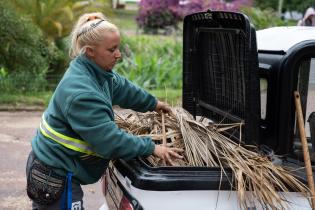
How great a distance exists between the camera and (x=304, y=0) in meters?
A: 36.0

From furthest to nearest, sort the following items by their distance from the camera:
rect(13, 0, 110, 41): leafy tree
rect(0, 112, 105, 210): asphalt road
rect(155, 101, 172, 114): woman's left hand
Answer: rect(13, 0, 110, 41): leafy tree < rect(0, 112, 105, 210): asphalt road < rect(155, 101, 172, 114): woman's left hand

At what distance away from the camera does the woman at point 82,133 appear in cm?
264

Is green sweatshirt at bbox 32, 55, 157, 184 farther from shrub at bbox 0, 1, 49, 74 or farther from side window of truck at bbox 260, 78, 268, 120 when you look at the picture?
shrub at bbox 0, 1, 49, 74

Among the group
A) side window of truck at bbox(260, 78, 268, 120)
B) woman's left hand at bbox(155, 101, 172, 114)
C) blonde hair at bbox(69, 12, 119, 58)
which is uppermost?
blonde hair at bbox(69, 12, 119, 58)

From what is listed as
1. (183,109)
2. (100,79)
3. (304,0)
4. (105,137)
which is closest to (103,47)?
(100,79)

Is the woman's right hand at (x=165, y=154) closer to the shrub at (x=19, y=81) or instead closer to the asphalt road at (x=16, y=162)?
the asphalt road at (x=16, y=162)

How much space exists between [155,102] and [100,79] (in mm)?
572

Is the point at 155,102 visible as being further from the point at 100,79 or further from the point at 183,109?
the point at 100,79

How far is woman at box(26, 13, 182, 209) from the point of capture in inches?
104

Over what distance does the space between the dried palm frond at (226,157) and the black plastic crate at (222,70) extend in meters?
0.10

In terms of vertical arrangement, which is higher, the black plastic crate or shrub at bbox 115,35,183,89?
the black plastic crate

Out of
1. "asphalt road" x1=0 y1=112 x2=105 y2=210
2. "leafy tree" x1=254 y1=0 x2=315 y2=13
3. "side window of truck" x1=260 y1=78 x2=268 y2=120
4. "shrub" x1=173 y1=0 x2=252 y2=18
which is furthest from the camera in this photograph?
"leafy tree" x1=254 y1=0 x2=315 y2=13

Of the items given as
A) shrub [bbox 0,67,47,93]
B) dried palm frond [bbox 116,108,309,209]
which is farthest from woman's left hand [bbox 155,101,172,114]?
shrub [bbox 0,67,47,93]

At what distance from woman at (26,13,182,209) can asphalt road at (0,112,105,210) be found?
2.50 meters
